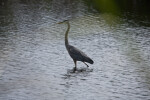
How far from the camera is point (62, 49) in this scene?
22094mm

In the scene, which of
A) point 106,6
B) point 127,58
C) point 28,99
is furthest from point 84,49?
point 106,6

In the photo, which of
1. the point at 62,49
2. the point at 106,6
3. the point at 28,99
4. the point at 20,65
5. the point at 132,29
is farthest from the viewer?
the point at 106,6

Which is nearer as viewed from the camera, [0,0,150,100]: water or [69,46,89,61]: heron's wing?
[0,0,150,100]: water

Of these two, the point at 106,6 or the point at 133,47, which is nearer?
the point at 133,47

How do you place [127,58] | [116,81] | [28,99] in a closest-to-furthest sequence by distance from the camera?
[28,99], [116,81], [127,58]

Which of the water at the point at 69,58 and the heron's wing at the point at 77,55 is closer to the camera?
the water at the point at 69,58

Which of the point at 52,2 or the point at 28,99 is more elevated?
the point at 52,2

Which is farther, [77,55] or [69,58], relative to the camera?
[69,58]

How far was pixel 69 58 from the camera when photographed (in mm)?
20562

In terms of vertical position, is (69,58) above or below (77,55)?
below

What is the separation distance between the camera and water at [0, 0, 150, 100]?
15.9m

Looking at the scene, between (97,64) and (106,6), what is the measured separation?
59.6 ft

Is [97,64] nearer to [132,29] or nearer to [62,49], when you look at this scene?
[62,49]

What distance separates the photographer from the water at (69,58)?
15871mm
